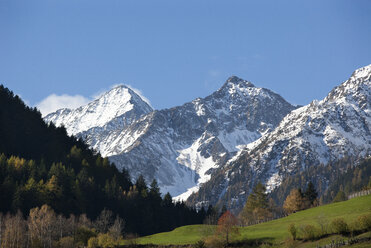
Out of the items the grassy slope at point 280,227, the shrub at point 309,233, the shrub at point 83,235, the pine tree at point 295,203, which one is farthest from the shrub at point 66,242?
the pine tree at point 295,203

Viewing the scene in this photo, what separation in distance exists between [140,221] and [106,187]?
17756 millimetres

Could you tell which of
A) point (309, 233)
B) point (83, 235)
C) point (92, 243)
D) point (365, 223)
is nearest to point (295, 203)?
point (309, 233)

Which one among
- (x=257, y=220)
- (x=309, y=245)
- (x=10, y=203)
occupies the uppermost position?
(x=10, y=203)

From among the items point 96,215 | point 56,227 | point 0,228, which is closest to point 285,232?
point 56,227

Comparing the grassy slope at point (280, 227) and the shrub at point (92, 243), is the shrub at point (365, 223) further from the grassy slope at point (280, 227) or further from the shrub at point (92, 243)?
the shrub at point (92, 243)

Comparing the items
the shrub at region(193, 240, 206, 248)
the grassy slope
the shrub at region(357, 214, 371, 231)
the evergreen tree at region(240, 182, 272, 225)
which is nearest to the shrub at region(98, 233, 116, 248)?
the grassy slope

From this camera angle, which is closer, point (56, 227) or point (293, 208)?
point (56, 227)

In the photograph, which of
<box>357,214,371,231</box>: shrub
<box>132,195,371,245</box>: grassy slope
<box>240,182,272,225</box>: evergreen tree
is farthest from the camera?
<box>240,182,272,225</box>: evergreen tree

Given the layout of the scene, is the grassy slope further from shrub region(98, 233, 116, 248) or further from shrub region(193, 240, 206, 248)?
shrub region(98, 233, 116, 248)

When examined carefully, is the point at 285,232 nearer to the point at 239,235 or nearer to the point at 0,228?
the point at 239,235

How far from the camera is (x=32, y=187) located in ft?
544

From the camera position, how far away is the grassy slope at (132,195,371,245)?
117500 millimetres

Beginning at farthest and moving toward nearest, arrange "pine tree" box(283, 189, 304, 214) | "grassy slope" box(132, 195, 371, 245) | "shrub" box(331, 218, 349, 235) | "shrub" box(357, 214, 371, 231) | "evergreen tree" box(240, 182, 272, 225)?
"evergreen tree" box(240, 182, 272, 225), "pine tree" box(283, 189, 304, 214), "grassy slope" box(132, 195, 371, 245), "shrub" box(331, 218, 349, 235), "shrub" box(357, 214, 371, 231)

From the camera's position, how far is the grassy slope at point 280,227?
117500 millimetres
